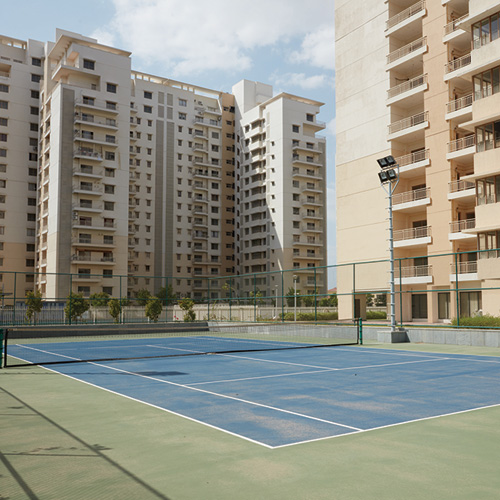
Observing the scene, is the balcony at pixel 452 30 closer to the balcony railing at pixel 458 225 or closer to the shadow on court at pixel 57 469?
the balcony railing at pixel 458 225

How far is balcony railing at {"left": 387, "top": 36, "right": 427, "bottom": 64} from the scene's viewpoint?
144 feet

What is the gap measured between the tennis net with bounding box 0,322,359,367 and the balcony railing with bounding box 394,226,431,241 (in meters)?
17.0

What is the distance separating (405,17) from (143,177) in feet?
175

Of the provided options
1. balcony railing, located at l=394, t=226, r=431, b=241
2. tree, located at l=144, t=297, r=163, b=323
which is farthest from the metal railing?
tree, located at l=144, t=297, r=163, b=323

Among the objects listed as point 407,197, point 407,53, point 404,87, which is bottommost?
point 407,197

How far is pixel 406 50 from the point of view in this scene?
4650cm

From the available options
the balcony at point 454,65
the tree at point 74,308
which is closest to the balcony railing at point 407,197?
the balcony at point 454,65

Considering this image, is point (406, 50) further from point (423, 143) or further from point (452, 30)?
point (423, 143)

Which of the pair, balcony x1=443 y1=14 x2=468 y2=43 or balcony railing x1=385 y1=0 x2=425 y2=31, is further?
balcony railing x1=385 y1=0 x2=425 y2=31

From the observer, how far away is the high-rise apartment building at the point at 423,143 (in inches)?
1380

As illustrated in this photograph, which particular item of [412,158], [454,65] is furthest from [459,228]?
[454,65]

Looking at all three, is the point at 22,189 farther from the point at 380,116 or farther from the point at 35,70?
the point at 380,116

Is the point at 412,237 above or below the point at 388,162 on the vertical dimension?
below

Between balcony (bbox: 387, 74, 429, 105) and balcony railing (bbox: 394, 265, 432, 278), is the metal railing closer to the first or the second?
balcony (bbox: 387, 74, 429, 105)
